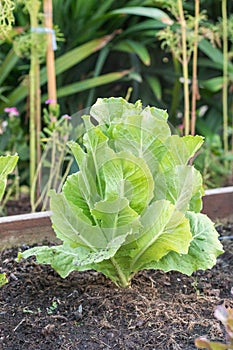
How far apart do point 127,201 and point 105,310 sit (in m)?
0.29

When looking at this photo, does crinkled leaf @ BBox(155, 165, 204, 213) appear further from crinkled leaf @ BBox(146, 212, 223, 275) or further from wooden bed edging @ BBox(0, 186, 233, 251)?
wooden bed edging @ BBox(0, 186, 233, 251)

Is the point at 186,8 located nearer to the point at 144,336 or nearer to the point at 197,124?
the point at 197,124

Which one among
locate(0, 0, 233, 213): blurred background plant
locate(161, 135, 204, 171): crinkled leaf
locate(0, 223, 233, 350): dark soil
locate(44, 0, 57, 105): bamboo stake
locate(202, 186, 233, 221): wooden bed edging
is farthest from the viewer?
locate(0, 0, 233, 213): blurred background plant

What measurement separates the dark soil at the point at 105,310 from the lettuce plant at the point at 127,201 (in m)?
0.08

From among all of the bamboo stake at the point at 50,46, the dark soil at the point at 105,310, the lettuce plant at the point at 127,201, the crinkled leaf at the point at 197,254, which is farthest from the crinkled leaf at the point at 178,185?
the bamboo stake at the point at 50,46

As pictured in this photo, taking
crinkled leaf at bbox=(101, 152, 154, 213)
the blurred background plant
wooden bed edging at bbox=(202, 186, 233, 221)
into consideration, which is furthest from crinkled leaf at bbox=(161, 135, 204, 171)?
the blurred background plant

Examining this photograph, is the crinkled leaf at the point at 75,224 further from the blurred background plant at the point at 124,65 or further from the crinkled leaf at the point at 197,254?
the blurred background plant at the point at 124,65

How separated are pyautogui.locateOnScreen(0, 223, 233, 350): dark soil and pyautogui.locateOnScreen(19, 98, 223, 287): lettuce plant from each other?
8 cm

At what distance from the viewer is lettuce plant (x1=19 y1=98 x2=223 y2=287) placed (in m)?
1.36

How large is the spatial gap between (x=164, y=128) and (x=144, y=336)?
0.47 meters

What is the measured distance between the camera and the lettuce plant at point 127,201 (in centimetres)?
136

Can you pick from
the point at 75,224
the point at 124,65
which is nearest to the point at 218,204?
the point at 75,224

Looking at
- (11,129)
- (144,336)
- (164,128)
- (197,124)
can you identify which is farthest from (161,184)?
(197,124)

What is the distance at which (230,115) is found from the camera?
13.3 feet
